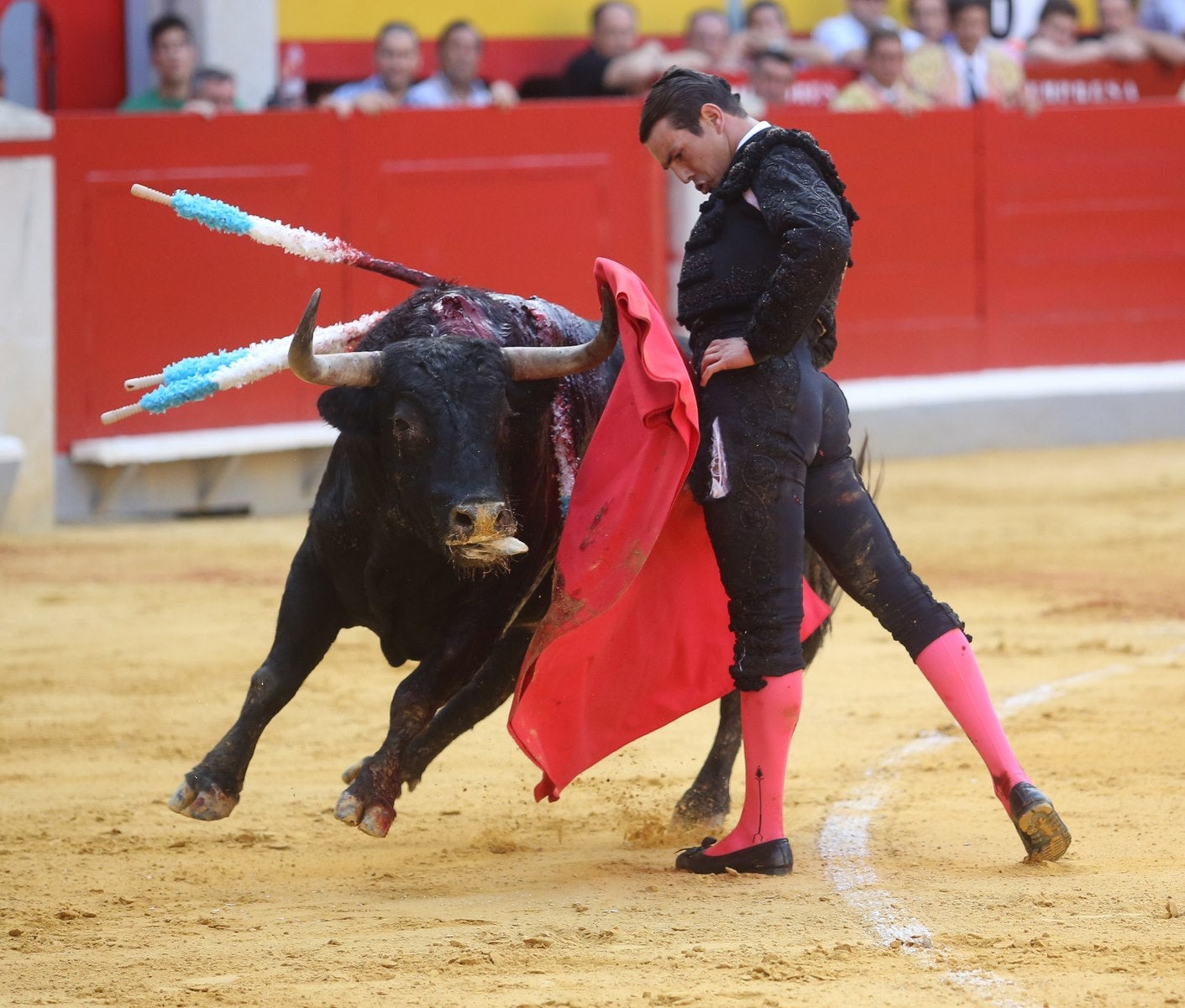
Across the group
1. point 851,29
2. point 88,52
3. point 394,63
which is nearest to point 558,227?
point 394,63

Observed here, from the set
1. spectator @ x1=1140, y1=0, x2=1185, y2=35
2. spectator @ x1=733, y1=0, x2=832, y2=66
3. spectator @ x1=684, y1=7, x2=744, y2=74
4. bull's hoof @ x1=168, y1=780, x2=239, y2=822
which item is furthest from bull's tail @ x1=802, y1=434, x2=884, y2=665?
spectator @ x1=1140, y1=0, x2=1185, y2=35

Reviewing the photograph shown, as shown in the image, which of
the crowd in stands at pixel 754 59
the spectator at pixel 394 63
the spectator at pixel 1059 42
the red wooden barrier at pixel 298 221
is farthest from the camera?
the spectator at pixel 1059 42

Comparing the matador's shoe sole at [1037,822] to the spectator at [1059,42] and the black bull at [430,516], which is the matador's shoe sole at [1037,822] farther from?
the spectator at [1059,42]

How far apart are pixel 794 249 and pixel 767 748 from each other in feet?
2.63

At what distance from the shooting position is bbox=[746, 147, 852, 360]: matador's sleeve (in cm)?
299

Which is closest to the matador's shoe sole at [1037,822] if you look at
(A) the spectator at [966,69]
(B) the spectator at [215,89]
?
(B) the spectator at [215,89]

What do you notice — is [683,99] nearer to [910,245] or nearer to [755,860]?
[755,860]

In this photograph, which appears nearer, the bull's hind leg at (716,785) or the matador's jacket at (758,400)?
the matador's jacket at (758,400)

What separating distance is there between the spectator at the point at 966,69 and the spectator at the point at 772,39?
447 mm

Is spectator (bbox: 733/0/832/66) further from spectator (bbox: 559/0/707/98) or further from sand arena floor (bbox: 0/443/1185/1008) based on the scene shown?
sand arena floor (bbox: 0/443/1185/1008)

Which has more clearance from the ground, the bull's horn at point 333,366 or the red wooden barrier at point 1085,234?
the bull's horn at point 333,366

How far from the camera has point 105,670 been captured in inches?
205

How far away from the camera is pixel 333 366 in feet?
11.0

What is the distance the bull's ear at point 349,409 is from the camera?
11.2ft
